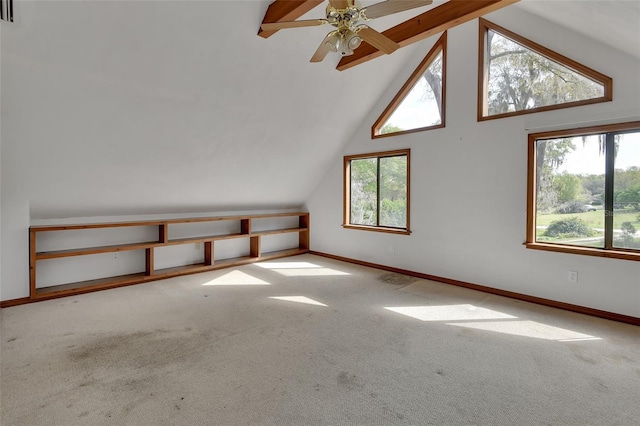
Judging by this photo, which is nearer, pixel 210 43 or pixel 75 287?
pixel 210 43

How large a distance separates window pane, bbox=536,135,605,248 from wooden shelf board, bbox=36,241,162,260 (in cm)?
515

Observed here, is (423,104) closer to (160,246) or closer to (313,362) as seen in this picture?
(313,362)

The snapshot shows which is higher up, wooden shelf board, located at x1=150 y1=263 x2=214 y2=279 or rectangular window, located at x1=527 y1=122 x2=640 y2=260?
rectangular window, located at x1=527 y1=122 x2=640 y2=260

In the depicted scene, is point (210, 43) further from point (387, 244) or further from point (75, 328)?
point (387, 244)

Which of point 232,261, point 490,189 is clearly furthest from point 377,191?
point 232,261

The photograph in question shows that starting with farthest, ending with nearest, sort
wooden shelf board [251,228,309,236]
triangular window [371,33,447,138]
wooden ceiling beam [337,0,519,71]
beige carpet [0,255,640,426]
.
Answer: wooden shelf board [251,228,309,236] < triangular window [371,33,447,138] < wooden ceiling beam [337,0,519,71] < beige carpet [0,255,640,426]

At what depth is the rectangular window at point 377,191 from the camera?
4.98 m

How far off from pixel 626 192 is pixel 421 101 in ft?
8.79

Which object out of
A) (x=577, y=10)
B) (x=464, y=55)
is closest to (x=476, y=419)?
(x=577, y=10)

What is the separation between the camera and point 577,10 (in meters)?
2.71

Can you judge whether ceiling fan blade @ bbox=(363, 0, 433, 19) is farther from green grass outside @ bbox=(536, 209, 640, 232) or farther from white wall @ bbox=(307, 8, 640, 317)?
green grass outside @ bbox=(536, 209, 640, 232)

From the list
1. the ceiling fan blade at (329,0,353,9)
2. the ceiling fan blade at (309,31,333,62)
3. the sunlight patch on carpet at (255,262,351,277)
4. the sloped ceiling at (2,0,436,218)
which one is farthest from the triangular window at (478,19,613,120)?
the sunlight patch on carpet at (255,262,351,277)

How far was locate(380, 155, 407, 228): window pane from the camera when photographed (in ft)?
16.3

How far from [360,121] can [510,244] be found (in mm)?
3007
